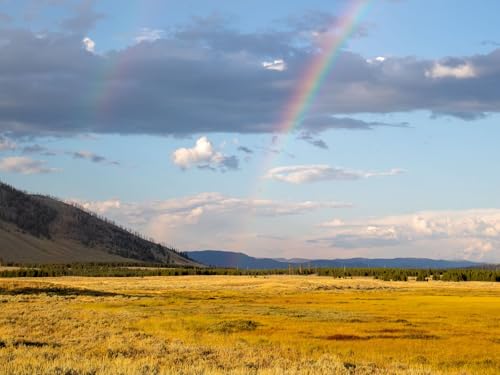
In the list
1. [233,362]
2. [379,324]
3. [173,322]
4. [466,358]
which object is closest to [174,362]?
[233,362]

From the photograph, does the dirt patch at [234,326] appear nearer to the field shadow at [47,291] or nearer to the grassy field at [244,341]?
the grassy field at [244,341]

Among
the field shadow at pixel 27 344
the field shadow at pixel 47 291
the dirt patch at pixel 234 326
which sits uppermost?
the field shadow at pixel 27 344

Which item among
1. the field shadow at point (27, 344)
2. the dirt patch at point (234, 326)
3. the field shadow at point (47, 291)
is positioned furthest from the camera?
the field shadow at point (47, 291)

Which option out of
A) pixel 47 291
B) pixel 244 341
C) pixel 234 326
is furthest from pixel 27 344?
pixel 47 291

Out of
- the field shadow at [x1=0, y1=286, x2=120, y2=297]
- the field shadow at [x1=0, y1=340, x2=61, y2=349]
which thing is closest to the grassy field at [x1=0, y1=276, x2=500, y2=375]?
the field shadow at [x1=0, y1=340, x2=61, y2=349]

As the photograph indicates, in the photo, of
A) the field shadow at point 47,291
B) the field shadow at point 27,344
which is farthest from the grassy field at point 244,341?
the field shadow at point 47,291

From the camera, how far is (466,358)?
3175 centimetres

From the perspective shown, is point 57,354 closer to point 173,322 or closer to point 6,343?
point 6,343

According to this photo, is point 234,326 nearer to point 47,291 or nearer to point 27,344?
point 27,344

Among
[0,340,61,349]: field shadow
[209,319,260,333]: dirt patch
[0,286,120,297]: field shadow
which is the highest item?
[0,340,61,349]: field shadow

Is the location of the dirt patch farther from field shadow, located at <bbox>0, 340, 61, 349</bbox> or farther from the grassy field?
field shadow, located at <bbox>0, 340, 61, 349</bbox>

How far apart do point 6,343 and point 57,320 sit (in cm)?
1452

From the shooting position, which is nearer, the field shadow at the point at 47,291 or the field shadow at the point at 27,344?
the field shadow at the point at 27,344

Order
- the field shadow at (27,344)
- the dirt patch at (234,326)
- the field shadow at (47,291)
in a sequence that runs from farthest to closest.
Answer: the field shadow at (47,291) < the dirt patch at (234,326) < the field shadow at (27,344)
